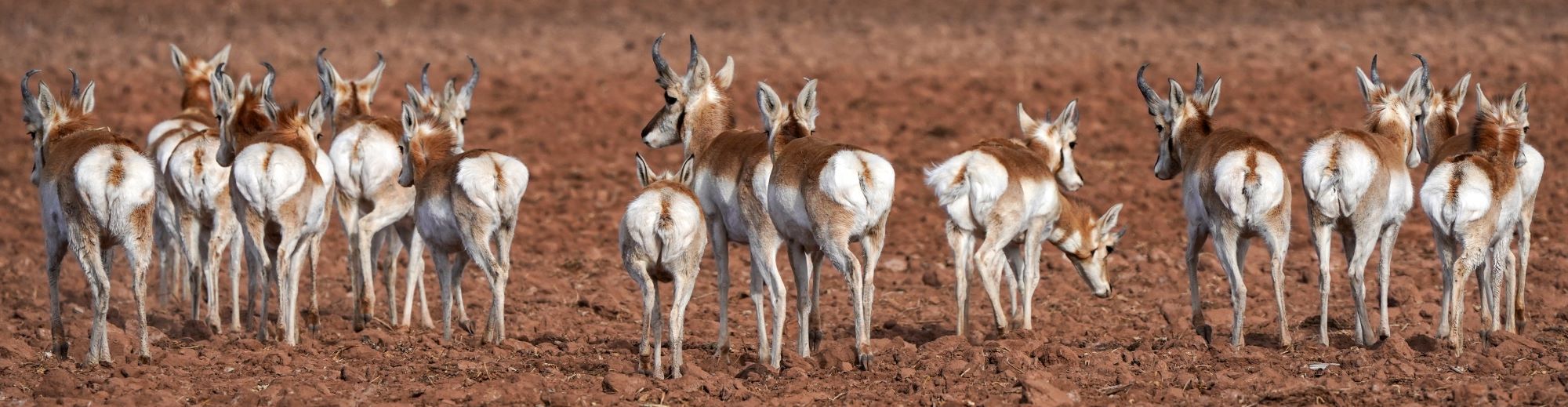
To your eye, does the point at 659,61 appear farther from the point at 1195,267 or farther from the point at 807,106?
the point at 1195,267

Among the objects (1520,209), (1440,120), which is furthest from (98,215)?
(1440,120)

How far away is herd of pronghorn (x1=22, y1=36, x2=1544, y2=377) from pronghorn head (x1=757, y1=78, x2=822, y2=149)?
0.07 ft

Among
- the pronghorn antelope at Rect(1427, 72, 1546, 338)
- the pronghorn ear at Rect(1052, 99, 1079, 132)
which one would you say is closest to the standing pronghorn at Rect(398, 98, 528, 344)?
the pronghorn ear at Rect(1052, 99, 1079, 132)

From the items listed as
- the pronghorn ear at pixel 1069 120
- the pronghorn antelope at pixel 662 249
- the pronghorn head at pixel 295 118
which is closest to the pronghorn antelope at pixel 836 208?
the pronghorn antelope at pixel 662 249

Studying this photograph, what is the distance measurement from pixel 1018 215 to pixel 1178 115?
165 cm

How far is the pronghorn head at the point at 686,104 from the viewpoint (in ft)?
42.1

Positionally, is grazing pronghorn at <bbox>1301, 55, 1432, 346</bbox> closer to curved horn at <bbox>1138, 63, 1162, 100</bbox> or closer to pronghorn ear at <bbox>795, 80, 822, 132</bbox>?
curved horn at <bbox>1138, 63, 1162, 100</bbox>

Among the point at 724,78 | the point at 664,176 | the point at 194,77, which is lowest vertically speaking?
the point at 664,176

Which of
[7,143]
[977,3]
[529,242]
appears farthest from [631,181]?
[977,3]

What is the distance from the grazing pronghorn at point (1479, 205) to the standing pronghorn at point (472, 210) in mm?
6540

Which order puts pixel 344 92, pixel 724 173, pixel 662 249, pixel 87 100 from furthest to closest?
pixel 344 92, pixel 87 100, pixel 724 173, pixel 662 249

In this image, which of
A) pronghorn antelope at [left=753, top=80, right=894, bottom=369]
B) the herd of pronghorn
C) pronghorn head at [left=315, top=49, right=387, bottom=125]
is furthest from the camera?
pronghorn head at [left=315, top=49, right=387, bottom=125]

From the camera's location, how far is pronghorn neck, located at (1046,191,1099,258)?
45.2 ft

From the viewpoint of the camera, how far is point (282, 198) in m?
12.3
